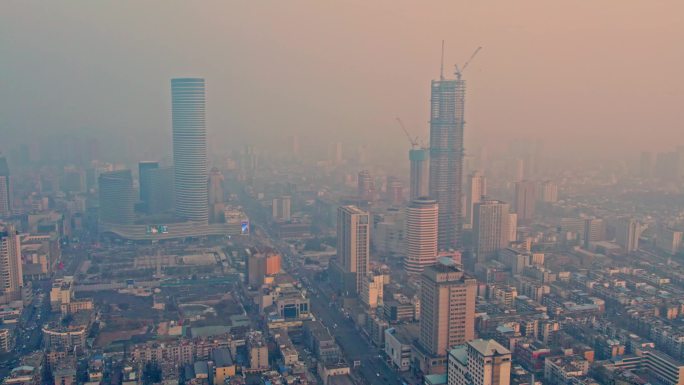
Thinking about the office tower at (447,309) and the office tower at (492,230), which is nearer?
the office tower at (447,309)

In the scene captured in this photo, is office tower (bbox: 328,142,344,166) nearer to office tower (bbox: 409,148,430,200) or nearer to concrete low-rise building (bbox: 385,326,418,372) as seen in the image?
office tower (bbox: 409,148,430,200)

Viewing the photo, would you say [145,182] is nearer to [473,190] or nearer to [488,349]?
[473,190]

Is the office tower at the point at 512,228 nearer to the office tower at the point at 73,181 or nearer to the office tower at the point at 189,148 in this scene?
the office tower at the point at 189,148

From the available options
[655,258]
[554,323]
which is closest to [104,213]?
[554,323]

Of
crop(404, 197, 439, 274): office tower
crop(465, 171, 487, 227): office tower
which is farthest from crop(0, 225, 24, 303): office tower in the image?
crop(465, 171, 487, 227): office tower

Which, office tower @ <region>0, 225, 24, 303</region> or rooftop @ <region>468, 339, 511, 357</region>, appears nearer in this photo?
rooftop @ <region>468, 339, 511, 357</region>

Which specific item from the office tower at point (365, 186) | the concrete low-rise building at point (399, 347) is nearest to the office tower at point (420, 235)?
the concrete low-rise building at point (399, 347)
